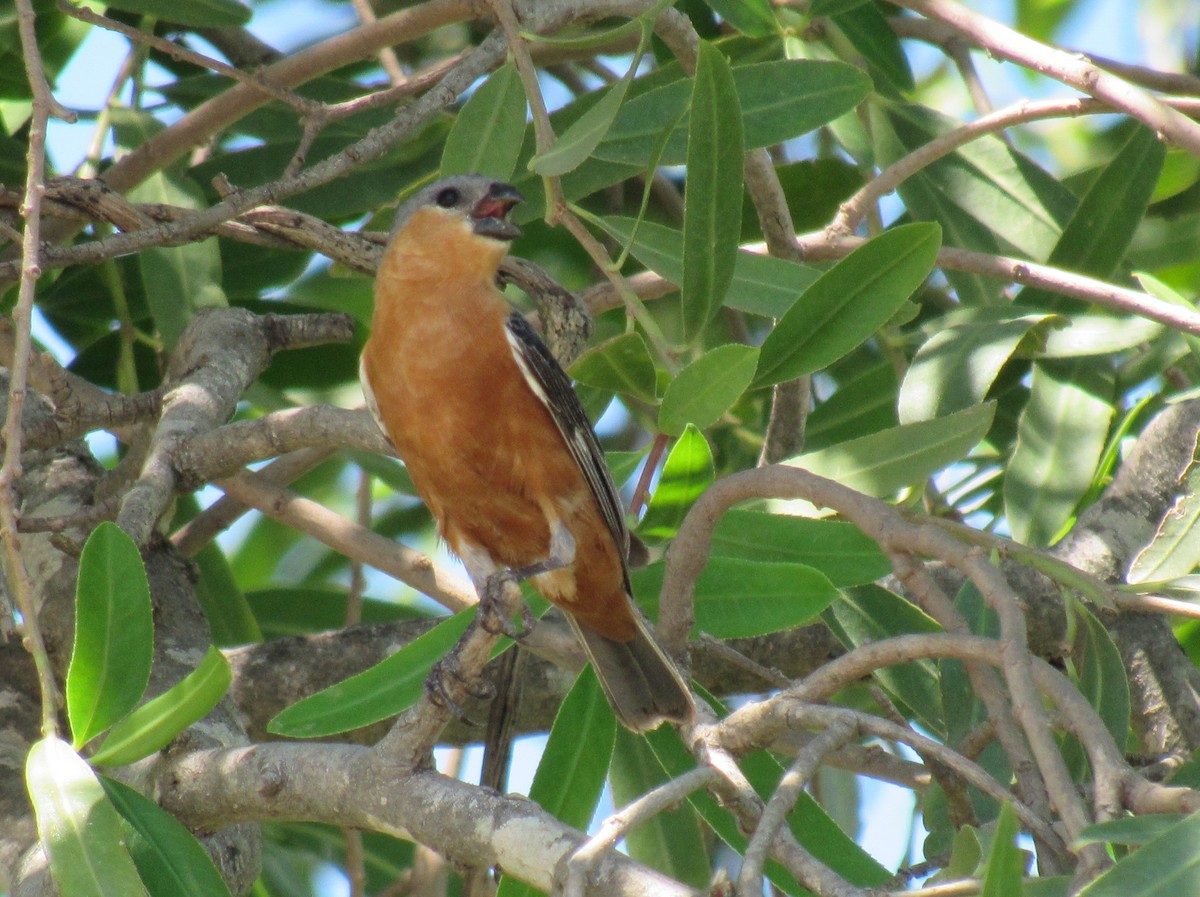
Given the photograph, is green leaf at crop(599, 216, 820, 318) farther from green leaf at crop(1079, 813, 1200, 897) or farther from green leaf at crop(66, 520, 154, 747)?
green leaf at crop(1079, 813, 1200, 897)

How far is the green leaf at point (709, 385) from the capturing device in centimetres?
310

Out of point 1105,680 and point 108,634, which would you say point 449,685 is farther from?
point 1105,680

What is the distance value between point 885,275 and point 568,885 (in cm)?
181

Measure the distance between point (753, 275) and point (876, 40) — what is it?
1631 millimetres

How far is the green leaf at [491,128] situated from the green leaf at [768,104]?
261 millimetres

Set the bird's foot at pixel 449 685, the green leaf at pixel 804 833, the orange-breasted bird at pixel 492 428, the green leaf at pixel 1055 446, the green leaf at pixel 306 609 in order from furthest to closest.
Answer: the green leaf at pixel 306 609 → the green leaf at pixel 1055 446 → the orange-breasted bird at pixel 492 428 → the green leaf at pixel 804 833 → the bird's foot at pixel 449 685

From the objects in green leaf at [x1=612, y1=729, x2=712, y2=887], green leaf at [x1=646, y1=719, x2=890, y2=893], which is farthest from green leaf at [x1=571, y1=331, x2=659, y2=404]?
green leaf at [x1=612, y1=729, x2=712, y2=887]

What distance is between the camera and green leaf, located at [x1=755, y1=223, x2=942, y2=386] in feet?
10.7

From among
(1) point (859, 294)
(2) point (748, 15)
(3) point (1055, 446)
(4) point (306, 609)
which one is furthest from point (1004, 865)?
(4) point (306, 609)

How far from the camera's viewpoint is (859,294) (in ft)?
10.9

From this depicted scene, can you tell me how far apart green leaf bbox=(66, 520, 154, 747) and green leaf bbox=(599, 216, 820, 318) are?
1.52 m

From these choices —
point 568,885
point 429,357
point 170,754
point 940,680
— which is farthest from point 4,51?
point 568,885

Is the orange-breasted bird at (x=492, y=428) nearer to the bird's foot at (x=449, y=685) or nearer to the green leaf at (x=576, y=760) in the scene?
the green leaf at (x=576, y=760)

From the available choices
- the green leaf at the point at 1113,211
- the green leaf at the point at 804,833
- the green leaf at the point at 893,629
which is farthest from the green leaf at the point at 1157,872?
the green leaf at the point at 1113,211
